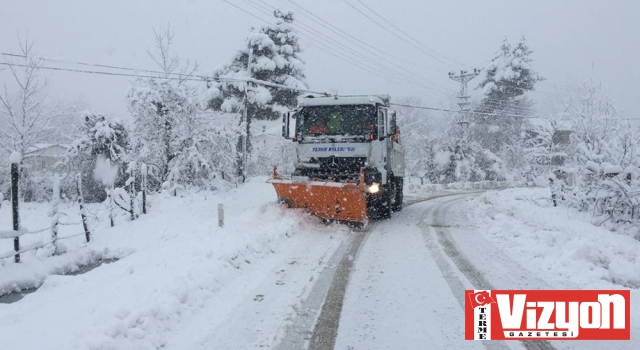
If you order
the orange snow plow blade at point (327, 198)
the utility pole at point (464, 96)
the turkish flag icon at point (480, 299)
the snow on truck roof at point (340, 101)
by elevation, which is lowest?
the turkish flag icon at point (480, 299)

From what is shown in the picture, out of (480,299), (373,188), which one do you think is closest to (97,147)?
(373,188)

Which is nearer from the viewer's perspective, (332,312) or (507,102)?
(332,312)

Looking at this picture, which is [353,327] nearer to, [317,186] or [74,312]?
[74,312]

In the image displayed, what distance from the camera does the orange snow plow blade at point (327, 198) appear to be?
34.1 feet

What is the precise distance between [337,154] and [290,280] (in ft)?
18.8

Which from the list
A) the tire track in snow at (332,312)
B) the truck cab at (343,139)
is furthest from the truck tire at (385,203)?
the tire track in snow at (332,312)

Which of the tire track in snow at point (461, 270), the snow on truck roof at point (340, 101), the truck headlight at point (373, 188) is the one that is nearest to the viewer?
the tire track in snow at point (461, 270)

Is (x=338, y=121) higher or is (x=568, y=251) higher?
(x=338, y=121)

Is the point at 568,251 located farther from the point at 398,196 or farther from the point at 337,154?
the point at 398,196

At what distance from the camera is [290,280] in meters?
6.09

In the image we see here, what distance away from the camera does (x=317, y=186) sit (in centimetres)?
1068

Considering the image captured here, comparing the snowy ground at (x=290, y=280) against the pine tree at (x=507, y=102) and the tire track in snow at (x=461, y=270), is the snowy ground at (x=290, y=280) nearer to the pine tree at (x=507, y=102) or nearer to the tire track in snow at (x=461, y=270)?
the tire track in snow at (x=461, y=270)

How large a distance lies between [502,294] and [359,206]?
5397 mm

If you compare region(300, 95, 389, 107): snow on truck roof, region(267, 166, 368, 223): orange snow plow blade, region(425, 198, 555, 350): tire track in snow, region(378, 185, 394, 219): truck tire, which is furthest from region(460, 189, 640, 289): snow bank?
region(300, 95, 389, 107): snow on truck roof
